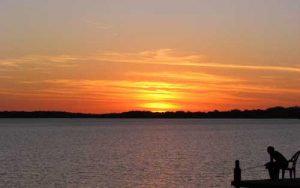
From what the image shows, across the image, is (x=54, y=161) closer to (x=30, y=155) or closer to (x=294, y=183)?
(x=30, y=155)

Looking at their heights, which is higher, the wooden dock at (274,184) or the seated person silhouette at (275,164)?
the seated person silhouette at (275,164)

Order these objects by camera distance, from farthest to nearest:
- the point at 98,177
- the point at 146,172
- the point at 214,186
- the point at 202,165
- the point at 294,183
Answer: the point at 202,165 < the point at 146,172 < the point at 98,177 < the point at 214,186 < the point at 294,183

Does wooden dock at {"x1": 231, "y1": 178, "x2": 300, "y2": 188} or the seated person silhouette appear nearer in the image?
wooden dock at {"x1": 231, "y1": 178, "x2": 300, "y2": 188}

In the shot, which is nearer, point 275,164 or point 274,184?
point 274,184

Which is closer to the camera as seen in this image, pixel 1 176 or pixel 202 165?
pixel 1 176

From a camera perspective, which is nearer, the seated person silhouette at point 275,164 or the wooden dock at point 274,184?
the wooden dock at point 274,184

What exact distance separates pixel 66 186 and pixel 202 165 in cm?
1749

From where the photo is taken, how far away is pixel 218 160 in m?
63.2

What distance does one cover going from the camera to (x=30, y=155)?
239 feet

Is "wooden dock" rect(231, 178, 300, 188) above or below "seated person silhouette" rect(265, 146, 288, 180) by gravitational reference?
below

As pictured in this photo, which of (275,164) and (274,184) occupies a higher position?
(275,164)

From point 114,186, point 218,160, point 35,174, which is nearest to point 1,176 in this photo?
point 35,174

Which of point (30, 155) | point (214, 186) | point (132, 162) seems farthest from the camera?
point (30, 155)

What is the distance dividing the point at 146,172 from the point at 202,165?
7.70 m
